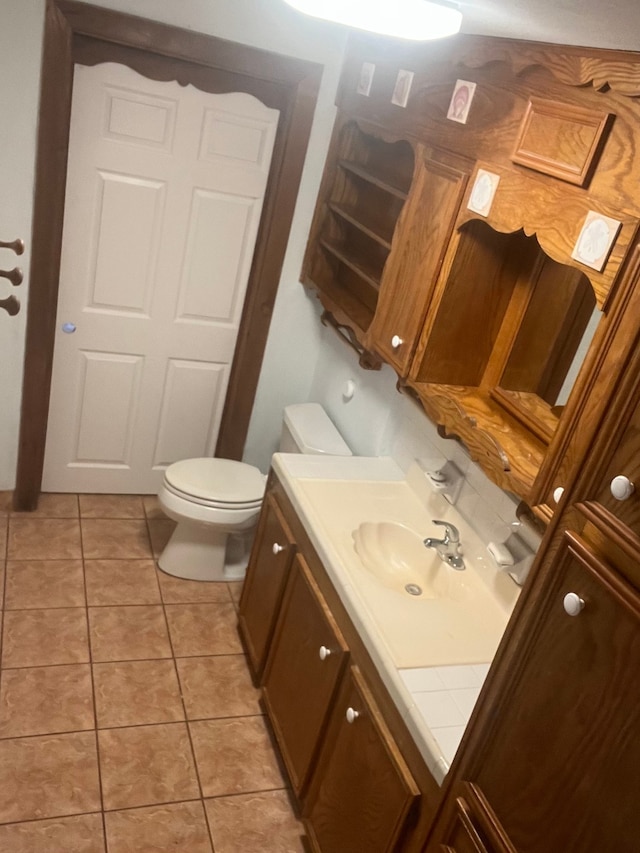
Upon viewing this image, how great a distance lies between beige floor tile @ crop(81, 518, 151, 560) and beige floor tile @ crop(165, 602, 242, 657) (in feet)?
→ 1.23

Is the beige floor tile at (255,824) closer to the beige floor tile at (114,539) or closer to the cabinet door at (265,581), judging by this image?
the cabinet door at (265,581)

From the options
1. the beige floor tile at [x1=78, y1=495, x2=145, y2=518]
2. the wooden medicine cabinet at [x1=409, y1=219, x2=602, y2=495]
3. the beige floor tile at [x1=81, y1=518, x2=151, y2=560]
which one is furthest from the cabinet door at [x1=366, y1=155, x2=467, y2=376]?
the beige floor tile at [x1=78, y1=495, x2=145, y2=518]

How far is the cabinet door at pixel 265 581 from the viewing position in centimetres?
243

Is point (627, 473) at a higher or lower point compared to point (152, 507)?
higher

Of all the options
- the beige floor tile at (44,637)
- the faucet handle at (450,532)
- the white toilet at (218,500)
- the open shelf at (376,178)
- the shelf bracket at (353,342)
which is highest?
the open shelf at (376,178)

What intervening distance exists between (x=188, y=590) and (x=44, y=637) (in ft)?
1.99

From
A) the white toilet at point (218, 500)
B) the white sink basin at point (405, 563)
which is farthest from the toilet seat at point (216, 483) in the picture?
the white sink basin at point (405, 563)

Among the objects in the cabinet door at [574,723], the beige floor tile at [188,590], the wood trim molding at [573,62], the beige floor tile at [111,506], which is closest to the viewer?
the cabinet door at [574,723]

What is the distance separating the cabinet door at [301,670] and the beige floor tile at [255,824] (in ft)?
0.37

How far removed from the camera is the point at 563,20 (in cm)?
146

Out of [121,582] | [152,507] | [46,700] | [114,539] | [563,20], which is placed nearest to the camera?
[563,20]

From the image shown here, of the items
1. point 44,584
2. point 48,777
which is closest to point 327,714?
point 48,777

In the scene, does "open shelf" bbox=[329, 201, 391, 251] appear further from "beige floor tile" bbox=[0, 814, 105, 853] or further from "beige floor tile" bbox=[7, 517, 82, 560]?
"beige floor tile" bbox=[0, 814, 105, 853]

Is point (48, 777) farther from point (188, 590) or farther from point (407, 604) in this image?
point (407, 604)
